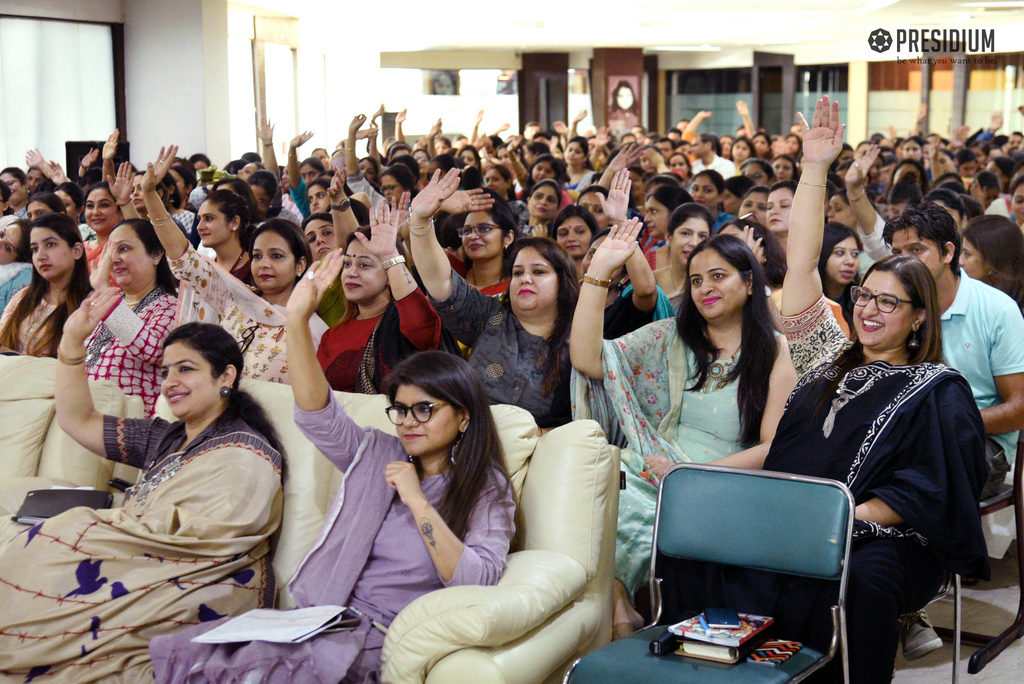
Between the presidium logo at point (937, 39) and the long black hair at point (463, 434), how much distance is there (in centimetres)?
1385

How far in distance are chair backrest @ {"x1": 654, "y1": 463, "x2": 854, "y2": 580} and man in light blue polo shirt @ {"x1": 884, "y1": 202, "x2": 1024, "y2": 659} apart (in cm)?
113

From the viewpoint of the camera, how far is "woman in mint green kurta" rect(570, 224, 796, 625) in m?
2.89

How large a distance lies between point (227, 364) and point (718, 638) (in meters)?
1.47

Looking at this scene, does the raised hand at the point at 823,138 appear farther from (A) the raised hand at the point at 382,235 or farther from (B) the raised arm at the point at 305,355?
(B) the raised arm at the point at 305,355

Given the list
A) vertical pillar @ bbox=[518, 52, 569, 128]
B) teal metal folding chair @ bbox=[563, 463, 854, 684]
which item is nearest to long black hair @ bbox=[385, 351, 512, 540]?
teal metal folding chair @ bbox=[563, 463, 854, 684]

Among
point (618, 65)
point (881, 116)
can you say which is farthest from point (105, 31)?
point (881, 116)

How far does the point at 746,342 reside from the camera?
297 centimetres

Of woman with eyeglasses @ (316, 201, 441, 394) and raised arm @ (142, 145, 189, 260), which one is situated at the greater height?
raised arm @ (142, 145, 189, 260)

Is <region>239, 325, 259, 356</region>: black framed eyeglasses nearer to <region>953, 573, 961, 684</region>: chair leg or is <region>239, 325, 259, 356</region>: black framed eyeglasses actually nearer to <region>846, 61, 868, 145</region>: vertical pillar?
<region>953, 573, 961, 684</region>: chair leg

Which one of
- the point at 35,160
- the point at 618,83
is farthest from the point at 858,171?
the point at 618,83

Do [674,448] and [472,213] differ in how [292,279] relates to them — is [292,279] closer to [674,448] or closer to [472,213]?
[472,213]

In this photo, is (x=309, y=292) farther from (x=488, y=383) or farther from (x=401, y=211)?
(x=401, y=211)

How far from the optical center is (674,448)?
303 cm

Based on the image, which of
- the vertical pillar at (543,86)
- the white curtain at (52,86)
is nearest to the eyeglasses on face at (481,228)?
the white curtain at (52,86)
